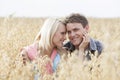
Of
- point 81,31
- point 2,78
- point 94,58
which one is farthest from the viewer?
point 81,31

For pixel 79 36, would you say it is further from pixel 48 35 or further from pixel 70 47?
pixel 48 35

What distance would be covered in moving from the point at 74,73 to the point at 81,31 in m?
1.94

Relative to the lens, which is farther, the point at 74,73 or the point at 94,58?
the point at 94,58

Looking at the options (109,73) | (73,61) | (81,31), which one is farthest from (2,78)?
(81,31)

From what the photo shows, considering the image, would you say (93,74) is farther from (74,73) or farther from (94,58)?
(74,73)

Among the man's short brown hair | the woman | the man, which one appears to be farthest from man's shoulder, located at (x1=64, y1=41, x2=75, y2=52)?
the woman

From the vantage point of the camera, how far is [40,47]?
115 inches

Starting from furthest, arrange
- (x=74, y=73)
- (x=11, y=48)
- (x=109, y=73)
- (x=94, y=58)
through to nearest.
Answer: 1. (x=11, y=48)
2. (x=94, y=58)
3. (x=74, y=73)
4. (x=109, y=73)

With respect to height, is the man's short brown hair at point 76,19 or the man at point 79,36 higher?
the man's short brown hair at point 76,19

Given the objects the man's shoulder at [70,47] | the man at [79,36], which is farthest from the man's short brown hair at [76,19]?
the man's shoulder at [70,47]

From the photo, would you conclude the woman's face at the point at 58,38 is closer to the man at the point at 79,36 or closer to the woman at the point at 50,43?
the woman at the point at 50,43

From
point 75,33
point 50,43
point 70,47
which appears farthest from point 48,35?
point 70,47

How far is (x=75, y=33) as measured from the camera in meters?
3.24

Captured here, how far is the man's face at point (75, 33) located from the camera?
10.5 ft
